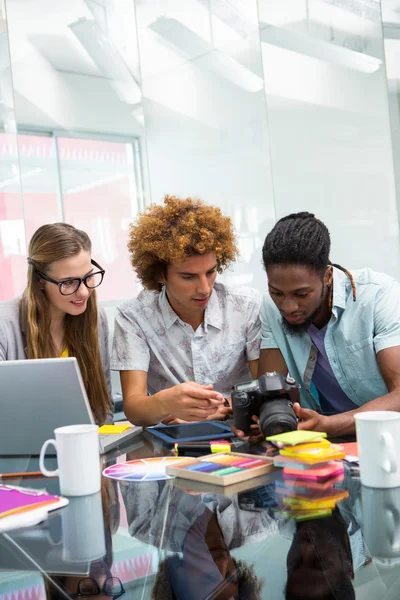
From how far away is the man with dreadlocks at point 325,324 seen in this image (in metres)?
1.84

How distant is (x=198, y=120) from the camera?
4.37m

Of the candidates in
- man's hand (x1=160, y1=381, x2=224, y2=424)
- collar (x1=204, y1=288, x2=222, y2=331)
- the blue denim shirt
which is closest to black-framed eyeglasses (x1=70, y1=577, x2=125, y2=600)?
man's hand (x1=160, y1=381, x2=224, y2=424)

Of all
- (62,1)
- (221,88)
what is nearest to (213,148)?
(221,88)

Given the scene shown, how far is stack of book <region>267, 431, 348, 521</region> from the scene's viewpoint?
1.13 meters

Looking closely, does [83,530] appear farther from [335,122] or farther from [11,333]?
[335,122]

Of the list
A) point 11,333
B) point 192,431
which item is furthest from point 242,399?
point 11,333

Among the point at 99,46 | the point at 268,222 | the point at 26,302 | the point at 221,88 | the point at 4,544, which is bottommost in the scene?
the point at 4,544

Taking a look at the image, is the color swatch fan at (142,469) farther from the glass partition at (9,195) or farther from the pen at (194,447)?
the glass partition at (9,195)

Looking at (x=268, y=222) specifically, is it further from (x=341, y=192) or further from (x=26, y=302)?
(x=26, y=302)

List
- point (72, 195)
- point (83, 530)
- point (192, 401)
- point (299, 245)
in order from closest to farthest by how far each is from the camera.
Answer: point (83, 530), point (192, 401), point (299, 245), point (72, 195)

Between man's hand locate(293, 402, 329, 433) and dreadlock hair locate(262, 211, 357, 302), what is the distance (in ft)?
1.49

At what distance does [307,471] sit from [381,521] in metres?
0.26

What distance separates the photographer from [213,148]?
14.3 ft

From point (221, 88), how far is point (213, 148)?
1.26ft
